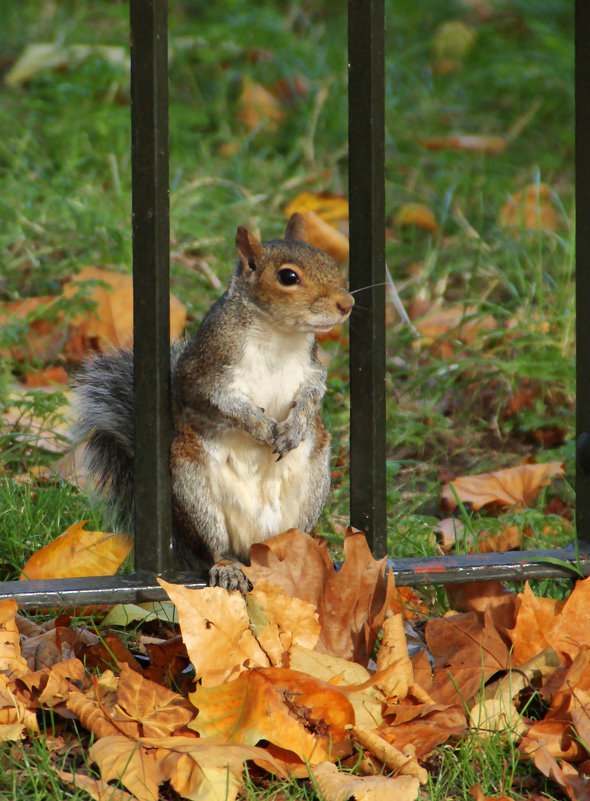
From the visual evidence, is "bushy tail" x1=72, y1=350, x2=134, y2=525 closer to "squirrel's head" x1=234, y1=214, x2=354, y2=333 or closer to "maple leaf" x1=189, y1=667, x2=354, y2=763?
"squirrel's head" x1=234, y1=214, x2=354, y2=333

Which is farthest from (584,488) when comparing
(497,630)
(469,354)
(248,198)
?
(248,198)

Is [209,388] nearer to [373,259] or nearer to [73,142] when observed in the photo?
[373,259]

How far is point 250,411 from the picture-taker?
191 centimetres

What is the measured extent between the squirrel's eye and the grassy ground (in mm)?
591

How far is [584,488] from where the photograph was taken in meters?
1.84

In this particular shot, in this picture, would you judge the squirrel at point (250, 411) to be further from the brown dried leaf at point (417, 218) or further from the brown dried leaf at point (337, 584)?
the brown dried leaf at point (417, 218)

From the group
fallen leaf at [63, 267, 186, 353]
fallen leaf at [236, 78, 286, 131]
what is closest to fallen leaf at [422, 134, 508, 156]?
fallen leaf at [236, 78, 286, 131]

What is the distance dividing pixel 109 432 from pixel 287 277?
47 centimetres

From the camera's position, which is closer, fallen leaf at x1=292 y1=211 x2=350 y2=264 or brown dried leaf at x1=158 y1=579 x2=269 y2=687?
brown dried leaf at x1=158 y1=579 x2=269 y2=687

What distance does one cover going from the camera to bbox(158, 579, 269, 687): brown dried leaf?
1.54 meters

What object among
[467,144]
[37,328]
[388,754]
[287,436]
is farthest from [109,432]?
[467,144]

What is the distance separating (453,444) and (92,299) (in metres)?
1.11

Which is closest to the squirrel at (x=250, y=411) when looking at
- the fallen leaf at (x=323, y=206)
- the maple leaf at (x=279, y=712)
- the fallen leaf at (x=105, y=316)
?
the maple leaf at (x=279, y=712)

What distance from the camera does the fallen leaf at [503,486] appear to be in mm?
2447
